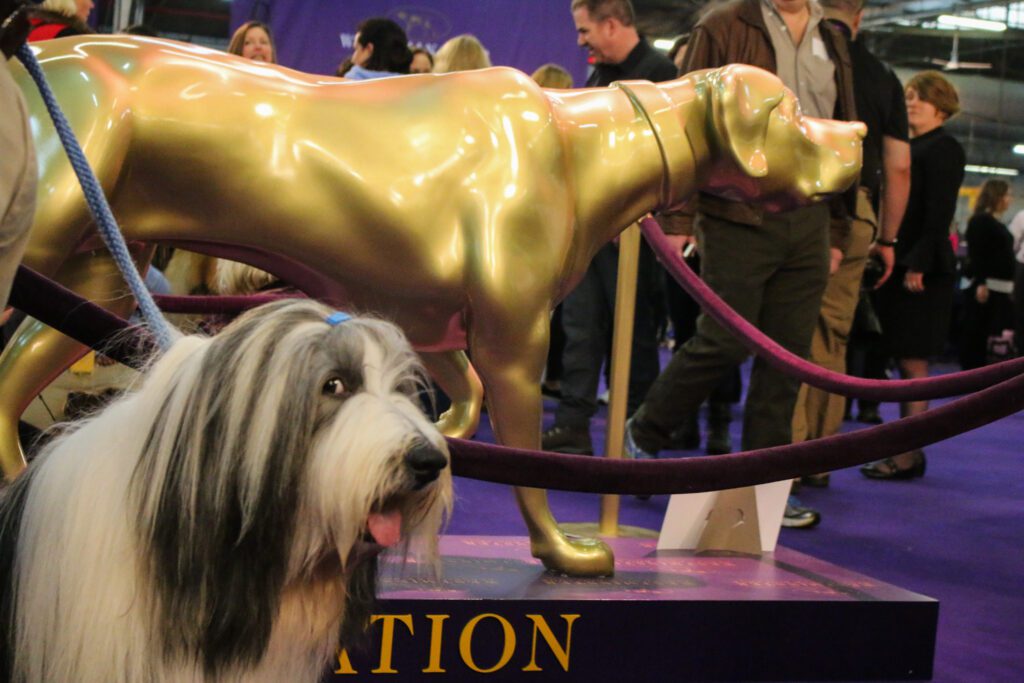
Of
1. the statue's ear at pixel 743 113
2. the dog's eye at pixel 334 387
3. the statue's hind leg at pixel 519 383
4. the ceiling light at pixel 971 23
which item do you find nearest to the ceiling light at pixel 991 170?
the ceiling light at pixel 971 23

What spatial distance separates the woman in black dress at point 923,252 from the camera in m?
5.73

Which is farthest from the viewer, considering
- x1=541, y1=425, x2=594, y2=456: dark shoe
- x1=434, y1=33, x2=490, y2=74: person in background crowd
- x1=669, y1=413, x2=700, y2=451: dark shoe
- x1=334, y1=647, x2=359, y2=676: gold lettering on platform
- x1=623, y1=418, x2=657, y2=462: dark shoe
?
x1=669, y1=413, x2=700, y2=451: dark shoe

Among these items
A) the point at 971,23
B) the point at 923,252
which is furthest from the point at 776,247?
the point at 971,23

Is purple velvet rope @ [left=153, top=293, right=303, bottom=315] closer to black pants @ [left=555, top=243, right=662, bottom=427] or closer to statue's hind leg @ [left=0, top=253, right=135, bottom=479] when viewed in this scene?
statue's hind leg @ [left=0, top=253, right=135, bottom=479]

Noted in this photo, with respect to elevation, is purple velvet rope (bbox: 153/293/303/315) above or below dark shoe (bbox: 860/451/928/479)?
above

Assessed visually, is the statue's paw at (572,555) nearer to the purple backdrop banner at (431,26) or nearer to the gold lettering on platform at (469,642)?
the gold lettering on platform at (469,642)

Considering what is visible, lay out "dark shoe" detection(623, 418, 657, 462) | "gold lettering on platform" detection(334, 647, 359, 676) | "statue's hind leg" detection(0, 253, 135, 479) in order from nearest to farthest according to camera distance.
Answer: "statue's hind leg" detection(0, 253, 135, 479)
"gold lettering on platform" detection(334, 647, 359, 676)
"dark shoe" detection(623, 418, 657, 462)

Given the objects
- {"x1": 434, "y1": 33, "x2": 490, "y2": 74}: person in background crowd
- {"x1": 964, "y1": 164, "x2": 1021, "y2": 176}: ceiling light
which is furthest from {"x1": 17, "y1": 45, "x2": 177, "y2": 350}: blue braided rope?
{"x1": 964, "y1": 164, "x2": 1021, "y2": 176}: ceiling light

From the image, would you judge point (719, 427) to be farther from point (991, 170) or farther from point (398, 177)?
point (991, 170)

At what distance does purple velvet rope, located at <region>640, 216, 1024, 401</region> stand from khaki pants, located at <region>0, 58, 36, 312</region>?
1940mm

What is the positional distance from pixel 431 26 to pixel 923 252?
9.70ft

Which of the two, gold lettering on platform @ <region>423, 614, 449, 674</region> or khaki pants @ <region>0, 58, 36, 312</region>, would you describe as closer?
khaki pants @ <region>0, 58, 36, 312</region>

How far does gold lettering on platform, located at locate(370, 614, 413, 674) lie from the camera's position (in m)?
2.42

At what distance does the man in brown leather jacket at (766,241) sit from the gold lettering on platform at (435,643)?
179cm
